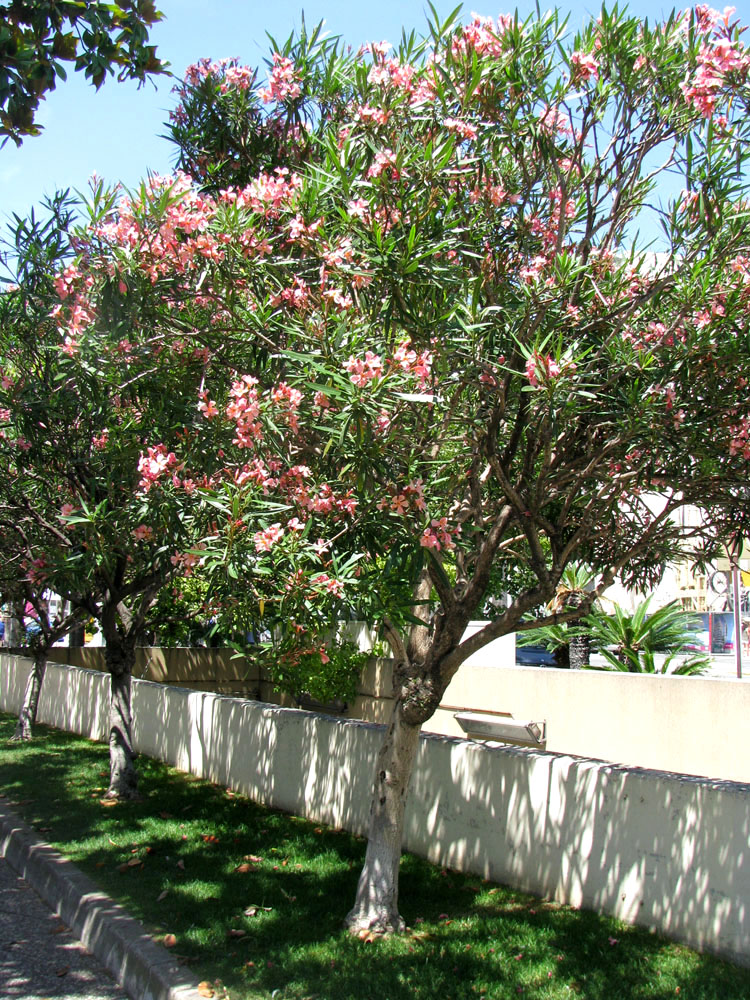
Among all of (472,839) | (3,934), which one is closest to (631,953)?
(472,839)

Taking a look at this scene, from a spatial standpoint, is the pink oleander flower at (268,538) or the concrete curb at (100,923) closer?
the pink oleander flower at (268,538)

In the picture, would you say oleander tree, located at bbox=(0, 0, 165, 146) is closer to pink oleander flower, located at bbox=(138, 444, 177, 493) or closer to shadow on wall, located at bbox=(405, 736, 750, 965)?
pink oleander flower, located at bbox=(138, 444, 177, 493)

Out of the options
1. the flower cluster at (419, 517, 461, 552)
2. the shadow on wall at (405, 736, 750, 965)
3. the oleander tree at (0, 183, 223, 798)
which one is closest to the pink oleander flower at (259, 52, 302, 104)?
the oleander tree at (0, 183, 223, 798)

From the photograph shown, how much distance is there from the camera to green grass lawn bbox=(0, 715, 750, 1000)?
4832 millimetres

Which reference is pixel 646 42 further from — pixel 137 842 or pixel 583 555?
pixel 137 842

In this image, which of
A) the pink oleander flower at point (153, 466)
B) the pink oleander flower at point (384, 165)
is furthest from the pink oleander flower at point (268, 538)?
the pink oleander flower at point (384, 165)

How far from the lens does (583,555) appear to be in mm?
7328

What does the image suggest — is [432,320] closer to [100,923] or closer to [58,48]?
[58,48]

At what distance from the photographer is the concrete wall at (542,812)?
536cm

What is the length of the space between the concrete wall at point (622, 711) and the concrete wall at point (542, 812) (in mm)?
Answer: 2920

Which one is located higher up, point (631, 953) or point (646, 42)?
point (646, 42)

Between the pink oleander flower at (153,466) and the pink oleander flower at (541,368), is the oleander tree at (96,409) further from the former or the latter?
the pink oleander flower at (541,368)

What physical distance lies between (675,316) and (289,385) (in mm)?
2177

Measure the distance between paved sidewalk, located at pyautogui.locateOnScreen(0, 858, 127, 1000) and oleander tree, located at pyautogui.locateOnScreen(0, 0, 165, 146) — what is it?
4828 millimetres
